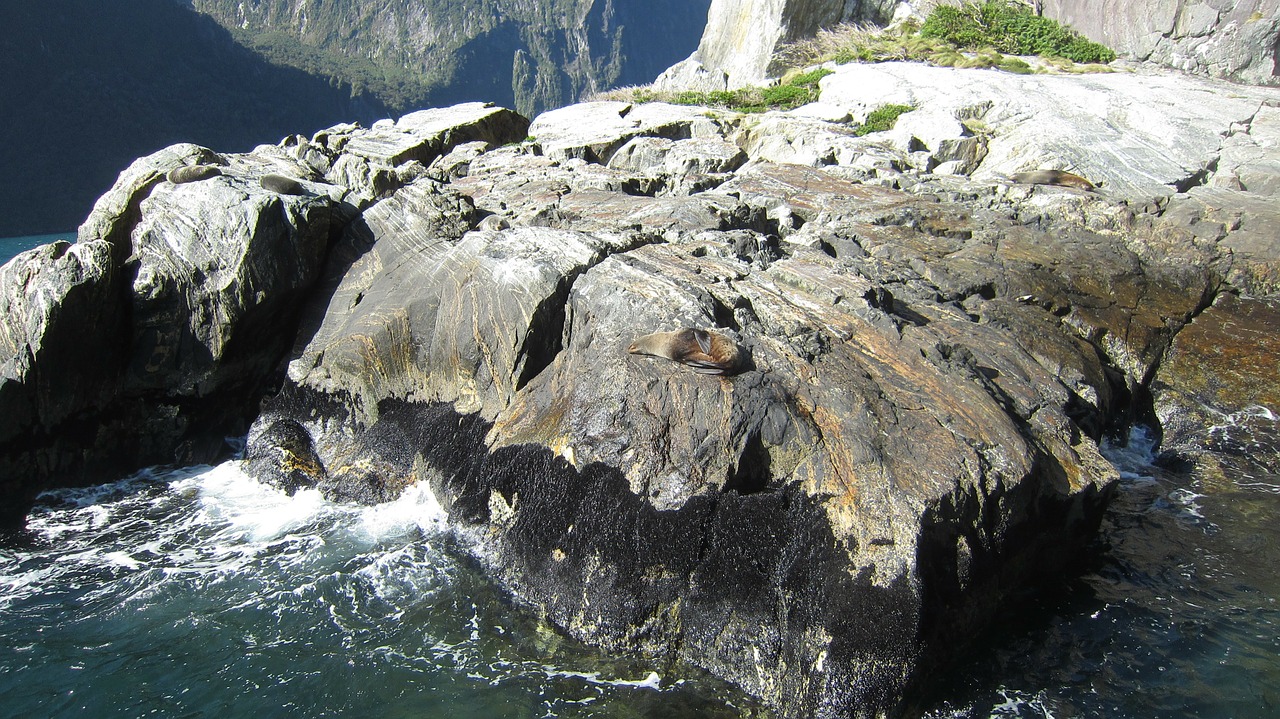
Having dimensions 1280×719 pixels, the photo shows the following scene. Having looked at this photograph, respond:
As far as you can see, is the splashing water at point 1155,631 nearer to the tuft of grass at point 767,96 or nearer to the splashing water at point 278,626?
the splashing water at point 278,626

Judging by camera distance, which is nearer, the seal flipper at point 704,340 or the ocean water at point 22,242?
the seal flipper at point 704,340

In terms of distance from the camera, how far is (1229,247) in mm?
15469

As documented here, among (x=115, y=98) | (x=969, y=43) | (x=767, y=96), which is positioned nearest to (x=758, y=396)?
(x=767, y=96)

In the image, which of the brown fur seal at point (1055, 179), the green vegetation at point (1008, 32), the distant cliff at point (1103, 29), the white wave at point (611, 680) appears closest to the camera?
the white wave at point (611, 680)

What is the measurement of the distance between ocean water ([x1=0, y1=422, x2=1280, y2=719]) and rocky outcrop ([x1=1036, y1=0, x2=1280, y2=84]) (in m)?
21.0

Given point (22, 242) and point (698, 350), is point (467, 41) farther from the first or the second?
point (698, 350)

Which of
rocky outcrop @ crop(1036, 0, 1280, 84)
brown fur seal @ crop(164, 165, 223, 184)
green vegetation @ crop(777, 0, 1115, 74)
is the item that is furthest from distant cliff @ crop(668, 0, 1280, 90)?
brown fur seal @ crop(164, 165, 223, 184)

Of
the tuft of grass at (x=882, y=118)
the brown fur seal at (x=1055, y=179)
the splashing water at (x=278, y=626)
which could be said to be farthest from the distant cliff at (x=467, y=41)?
the splashing water at (x=278, y=626)

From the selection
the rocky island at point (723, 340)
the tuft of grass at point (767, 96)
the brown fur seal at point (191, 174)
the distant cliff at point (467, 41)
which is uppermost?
the distant cliff at point (467, 41)

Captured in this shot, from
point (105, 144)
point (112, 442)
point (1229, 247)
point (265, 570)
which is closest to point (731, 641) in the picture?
point (265, 570)

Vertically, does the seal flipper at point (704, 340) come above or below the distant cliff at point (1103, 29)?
below

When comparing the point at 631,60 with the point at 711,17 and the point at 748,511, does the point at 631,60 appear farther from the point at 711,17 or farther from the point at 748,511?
the point at 748,511

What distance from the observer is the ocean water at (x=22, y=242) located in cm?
4841

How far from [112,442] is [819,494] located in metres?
12.9
